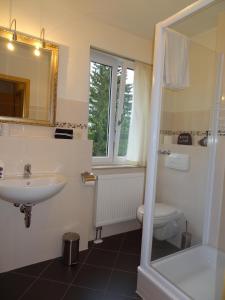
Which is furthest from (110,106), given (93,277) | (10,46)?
(93,277)

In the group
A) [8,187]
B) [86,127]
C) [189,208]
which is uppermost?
[86,127]

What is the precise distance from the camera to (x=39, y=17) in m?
1.95

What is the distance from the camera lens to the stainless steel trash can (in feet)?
6.56

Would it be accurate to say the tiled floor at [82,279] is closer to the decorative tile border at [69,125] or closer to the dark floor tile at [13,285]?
the dark floor tile at [13,285]

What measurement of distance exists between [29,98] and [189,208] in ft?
5.79

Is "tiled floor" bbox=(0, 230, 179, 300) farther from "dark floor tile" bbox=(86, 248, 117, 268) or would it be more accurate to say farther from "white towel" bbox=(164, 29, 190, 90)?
"white towel" bbox=(164, 29, 190, 90)

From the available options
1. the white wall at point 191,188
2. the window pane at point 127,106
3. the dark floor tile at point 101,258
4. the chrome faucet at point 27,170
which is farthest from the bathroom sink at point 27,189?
the window pane at point 127,106

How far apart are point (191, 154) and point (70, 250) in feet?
4.59

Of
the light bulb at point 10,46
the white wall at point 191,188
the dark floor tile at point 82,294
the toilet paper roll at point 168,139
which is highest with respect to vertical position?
the light bulb at point 10,46

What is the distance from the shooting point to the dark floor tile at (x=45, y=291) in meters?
1.61

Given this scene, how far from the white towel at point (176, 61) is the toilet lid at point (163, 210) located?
100 cm

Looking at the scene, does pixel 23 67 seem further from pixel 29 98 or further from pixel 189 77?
pixel 189 77

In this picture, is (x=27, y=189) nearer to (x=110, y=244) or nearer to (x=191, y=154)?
(x=110, y=244)

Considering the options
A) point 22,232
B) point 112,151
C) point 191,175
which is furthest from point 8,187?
point 191,175
